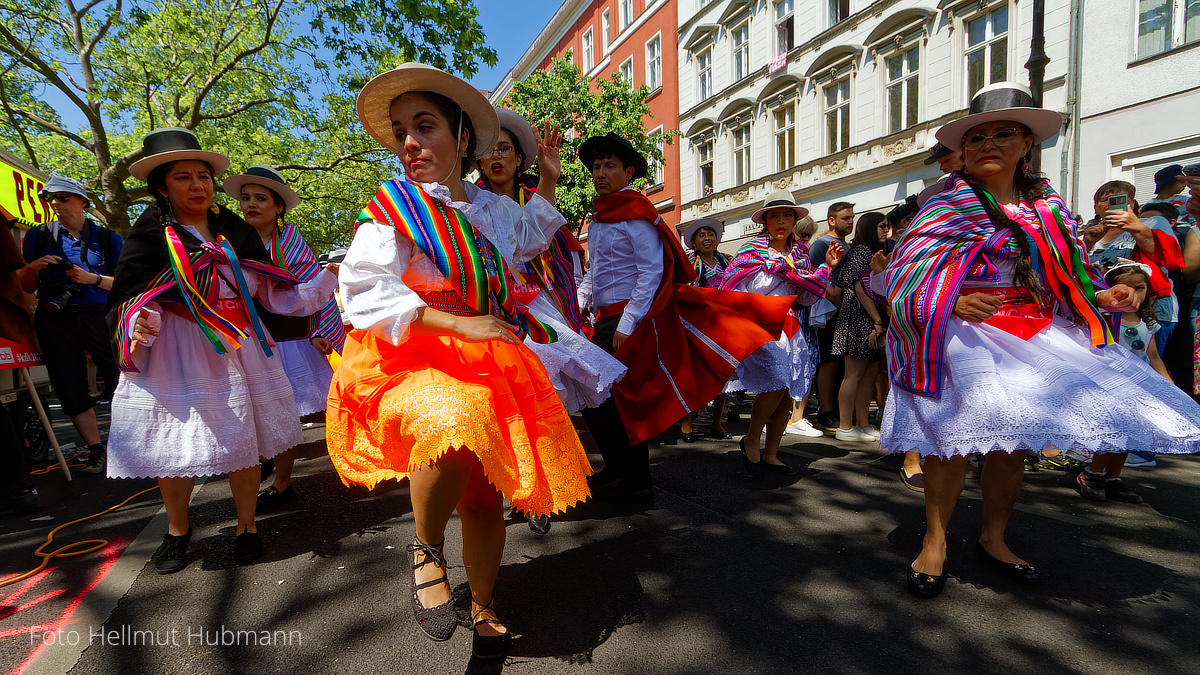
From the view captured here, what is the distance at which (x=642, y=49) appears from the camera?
25.2m

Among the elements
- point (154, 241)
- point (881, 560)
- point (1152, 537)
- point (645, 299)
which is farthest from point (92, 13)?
point (1152, 537)

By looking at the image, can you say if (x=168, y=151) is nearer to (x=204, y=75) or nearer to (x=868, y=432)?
(x=868, y=432)

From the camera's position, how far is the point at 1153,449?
2115 millimetres

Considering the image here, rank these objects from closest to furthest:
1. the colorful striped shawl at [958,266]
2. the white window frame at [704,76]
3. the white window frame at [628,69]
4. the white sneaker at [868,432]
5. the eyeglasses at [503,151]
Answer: the colorful striped shawl at [958,266], the eyeglasses at [503,151], the white sneaker at [868,432], the white window frame at [704,76], the white window frame at [628,69]

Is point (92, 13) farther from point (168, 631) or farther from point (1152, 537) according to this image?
point (1152, 537)

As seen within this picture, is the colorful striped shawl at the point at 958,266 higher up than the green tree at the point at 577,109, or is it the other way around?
the green tree at the point at 577,109

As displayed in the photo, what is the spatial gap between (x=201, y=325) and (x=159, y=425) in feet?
1.67

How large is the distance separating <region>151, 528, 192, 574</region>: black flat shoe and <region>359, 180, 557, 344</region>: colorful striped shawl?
2059 millimetres

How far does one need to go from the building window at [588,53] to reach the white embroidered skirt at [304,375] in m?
27.8

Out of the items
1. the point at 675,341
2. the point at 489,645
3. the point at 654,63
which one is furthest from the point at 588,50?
the point at 489,645

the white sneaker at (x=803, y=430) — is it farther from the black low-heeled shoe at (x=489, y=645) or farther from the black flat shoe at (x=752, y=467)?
the black low-heeled shoe at (x=489, y=645)

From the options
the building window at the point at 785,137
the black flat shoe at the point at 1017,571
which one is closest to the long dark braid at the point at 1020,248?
the black flat shoe at the point at 1017,571

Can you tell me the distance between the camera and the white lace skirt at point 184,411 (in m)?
2.78

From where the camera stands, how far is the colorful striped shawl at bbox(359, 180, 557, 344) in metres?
2.01
